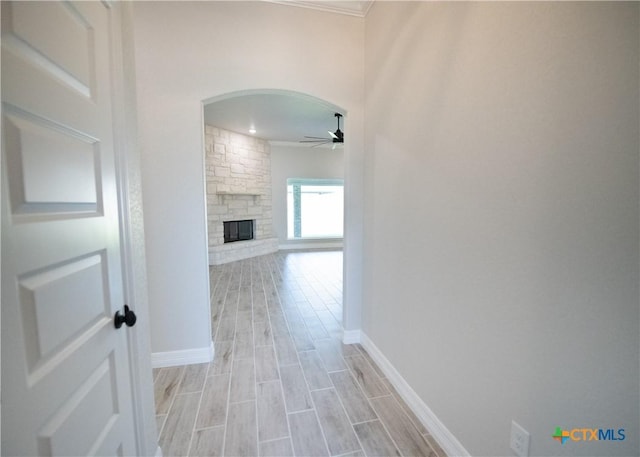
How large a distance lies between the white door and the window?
22.0 ft

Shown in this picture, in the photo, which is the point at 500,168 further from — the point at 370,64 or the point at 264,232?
the point at 264,232

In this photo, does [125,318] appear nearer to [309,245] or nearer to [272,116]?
[272,116]

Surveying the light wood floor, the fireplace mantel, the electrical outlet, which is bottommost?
the light wood floor

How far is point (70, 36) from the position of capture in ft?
2.62

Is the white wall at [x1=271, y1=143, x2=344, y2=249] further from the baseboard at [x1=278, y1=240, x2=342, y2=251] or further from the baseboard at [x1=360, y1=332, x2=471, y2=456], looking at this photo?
the baseboard at [x1=360, y1=332, x2=471, y2=456]

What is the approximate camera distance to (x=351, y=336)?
2613 mm

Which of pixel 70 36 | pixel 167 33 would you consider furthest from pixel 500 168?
pixel 167 33

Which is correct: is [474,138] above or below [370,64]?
below

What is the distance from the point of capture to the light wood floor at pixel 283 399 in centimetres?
151

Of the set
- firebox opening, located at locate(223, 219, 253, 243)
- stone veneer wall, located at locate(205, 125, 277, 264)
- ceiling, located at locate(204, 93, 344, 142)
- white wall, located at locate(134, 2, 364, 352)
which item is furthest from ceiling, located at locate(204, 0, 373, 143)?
firebox opening, located at locate(223, 219, 253, 243)

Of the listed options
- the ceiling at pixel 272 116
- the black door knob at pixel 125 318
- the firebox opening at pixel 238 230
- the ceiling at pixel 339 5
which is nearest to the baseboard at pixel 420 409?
the black door knob at pixel 125 318

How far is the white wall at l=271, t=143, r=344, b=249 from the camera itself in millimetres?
7441

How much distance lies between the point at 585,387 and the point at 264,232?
678 centimetres

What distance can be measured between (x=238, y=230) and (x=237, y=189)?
1.07 m
